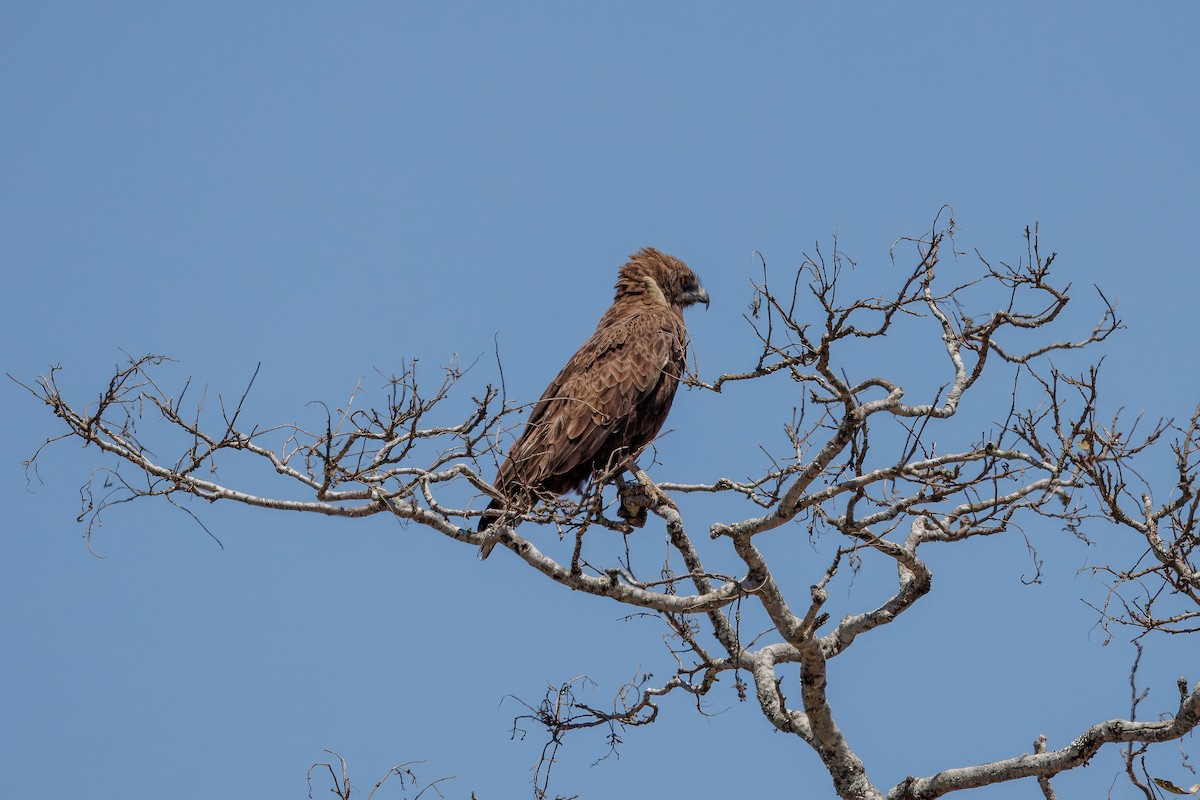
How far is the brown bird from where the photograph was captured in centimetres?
621

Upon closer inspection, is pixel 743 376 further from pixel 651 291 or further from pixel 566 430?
pixel 651 291

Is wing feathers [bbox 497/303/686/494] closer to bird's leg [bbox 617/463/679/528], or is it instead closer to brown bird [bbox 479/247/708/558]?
brown bird [bbox 479/247/708/558]

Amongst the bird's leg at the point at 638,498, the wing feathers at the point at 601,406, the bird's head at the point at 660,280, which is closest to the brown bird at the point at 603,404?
the wing feathers at the point at 601,406

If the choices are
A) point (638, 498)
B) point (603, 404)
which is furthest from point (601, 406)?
point (638, 498)

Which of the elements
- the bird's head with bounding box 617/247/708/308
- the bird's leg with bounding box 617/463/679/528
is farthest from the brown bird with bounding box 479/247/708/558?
the bird's head with bounding box 617/247/708/308

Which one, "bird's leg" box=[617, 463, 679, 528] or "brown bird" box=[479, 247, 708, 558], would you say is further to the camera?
"brown bird" box=[479, 247, 708, 558]

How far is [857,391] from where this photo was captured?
448cm

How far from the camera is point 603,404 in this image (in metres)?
6.46

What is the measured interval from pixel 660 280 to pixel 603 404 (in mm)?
2056

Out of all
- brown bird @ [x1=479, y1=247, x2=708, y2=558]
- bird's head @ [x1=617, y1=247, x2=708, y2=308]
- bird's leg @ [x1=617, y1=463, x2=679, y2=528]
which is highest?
bird's head @ [x1=617, y1=247, x2=708, y2=308]

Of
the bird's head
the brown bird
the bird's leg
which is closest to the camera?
the bird's leg

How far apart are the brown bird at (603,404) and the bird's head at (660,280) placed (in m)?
0.56

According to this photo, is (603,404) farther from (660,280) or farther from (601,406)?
(660,280)

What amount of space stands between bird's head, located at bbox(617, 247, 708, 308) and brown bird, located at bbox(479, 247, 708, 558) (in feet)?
1.83
